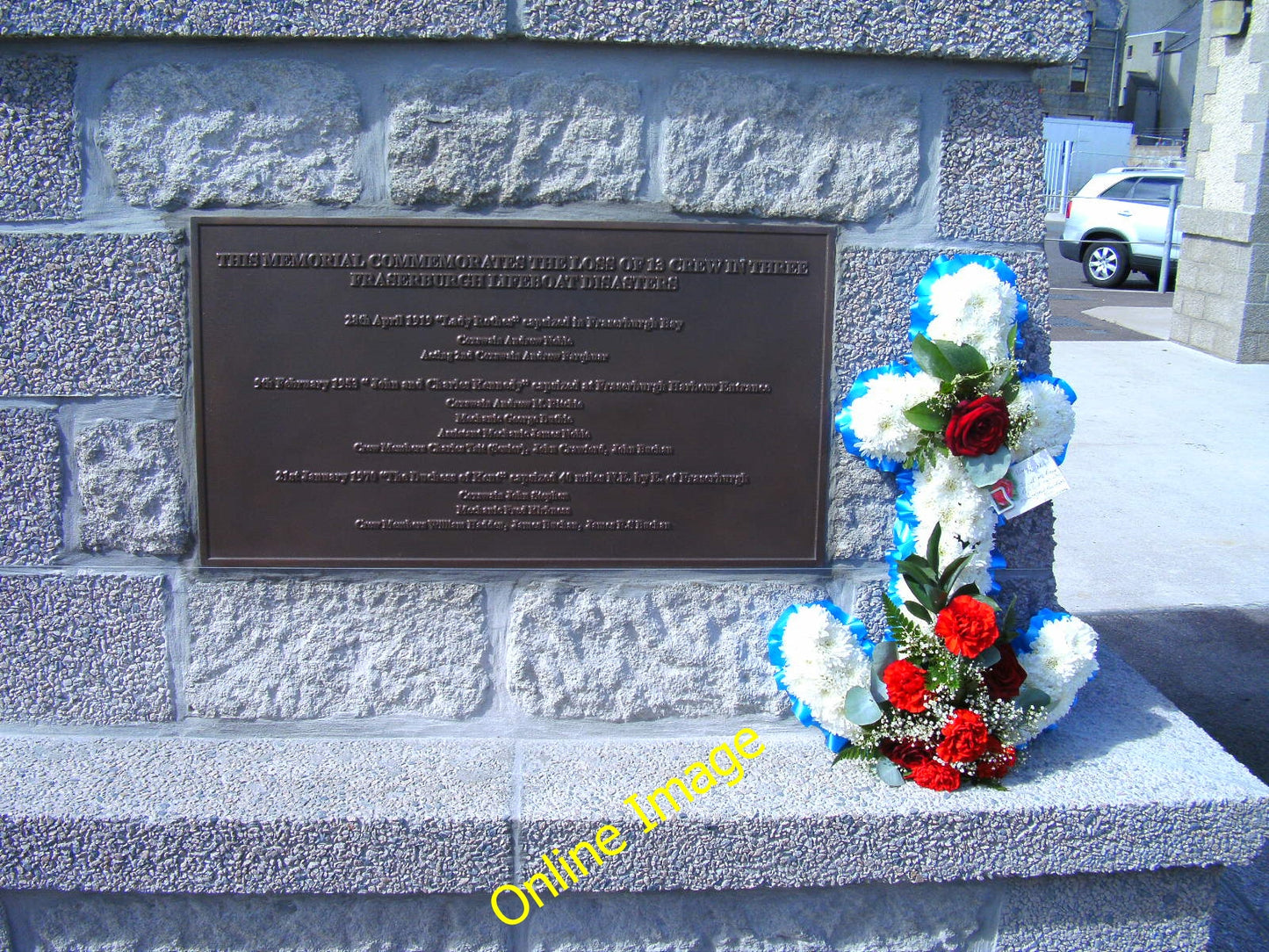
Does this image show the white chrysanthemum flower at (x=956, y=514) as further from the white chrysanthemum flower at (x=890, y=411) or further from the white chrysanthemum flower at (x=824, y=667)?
the white chrysanthemum flower at (x=824, y=667)

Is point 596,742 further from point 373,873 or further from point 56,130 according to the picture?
point 56,130

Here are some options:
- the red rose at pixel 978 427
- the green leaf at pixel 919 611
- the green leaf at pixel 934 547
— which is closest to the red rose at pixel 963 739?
the green leaf at pixel 919 611

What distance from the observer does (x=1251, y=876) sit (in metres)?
2.88

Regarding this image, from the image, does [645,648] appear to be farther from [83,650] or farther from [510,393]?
[83,650]

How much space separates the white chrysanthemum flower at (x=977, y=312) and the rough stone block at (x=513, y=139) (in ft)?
2.32

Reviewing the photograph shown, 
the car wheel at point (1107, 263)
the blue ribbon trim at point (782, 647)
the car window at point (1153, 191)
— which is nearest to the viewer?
the blue ribbon trim at point (782, 647)

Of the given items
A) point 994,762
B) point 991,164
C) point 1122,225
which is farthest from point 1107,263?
point 994,762

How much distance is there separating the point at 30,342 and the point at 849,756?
1.99 m

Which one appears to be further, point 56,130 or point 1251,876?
point 1251,876

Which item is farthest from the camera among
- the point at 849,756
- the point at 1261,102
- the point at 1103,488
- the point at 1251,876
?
the point at 1261,102

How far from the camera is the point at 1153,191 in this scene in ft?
53.4

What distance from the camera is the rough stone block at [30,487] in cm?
237

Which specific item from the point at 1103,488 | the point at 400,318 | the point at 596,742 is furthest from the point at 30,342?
the point at 1103,488

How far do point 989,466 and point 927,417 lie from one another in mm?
174
